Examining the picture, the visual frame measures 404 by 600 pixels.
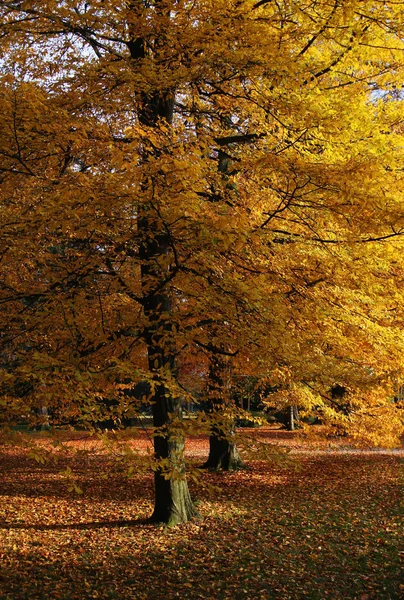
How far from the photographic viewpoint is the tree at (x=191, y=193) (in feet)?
14.9

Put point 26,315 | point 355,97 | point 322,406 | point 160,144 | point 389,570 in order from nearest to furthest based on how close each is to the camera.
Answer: point 160,144 < point 26,315 < point 355,97 < point 389,570 < point 322,406

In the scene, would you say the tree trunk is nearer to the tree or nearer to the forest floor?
the tree

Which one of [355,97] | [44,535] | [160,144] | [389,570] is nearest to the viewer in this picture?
[160,144]

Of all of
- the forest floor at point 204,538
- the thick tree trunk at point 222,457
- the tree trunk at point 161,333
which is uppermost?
the tree trunk at point 161,333

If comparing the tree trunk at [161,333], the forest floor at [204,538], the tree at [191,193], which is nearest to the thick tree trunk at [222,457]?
the forest floor at [204,538]

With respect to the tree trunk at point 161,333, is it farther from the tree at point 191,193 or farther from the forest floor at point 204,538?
the forest floor at point 204,538

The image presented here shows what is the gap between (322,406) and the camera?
9828 millimetres

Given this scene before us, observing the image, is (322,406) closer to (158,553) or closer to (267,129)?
(158,553)

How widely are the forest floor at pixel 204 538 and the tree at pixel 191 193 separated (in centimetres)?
97

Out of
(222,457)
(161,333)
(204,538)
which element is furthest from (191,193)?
(222,457)

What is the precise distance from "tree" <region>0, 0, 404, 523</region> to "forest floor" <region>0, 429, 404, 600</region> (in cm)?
97

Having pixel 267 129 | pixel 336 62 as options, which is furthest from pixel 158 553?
pixel 336 62

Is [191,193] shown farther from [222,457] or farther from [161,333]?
[222,457]

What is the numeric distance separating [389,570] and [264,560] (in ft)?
5.07
